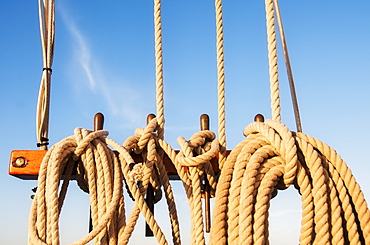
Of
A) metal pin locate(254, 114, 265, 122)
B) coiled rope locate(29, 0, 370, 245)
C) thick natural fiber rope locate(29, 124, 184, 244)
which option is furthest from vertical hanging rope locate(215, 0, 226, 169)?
thick natural fiber rope locate(29, 124, 184, 244)

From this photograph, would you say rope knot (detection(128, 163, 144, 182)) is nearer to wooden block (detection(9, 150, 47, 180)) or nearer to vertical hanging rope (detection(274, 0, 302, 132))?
wooden block (detection(9, 150, 47, 180))

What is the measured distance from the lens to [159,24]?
1505 mm

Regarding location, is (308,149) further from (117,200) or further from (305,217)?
(117,200)

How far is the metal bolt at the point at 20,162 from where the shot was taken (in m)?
1.43

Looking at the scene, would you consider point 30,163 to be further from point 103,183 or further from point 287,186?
point 287,186

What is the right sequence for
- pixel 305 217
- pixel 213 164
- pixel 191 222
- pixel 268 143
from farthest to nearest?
1. pixel 213 164
2. pixel 191 222
3. pixel 268 143
4. pixel 305 217

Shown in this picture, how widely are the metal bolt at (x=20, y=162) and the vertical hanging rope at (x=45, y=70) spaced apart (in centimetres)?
16

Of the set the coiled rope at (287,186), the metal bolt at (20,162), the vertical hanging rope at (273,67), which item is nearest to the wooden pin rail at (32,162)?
the metal bolt at (20,162)

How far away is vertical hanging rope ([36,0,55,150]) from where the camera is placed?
5.42 feet

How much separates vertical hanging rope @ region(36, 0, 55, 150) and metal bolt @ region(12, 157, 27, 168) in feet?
0.54

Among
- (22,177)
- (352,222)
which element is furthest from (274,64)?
(22,177)

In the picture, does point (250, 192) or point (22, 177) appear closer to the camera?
point (250, 192)

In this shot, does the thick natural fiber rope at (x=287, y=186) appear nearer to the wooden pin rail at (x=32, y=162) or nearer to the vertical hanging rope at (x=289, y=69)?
the wooden pin rail at (x=32, y=162)

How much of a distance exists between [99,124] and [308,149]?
73 cm
